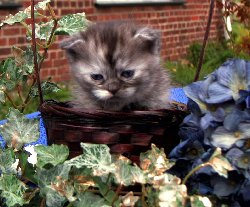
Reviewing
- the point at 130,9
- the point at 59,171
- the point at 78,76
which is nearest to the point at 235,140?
the point at 59,171

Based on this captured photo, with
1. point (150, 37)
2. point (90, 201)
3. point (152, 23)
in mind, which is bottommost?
point (152, 23)

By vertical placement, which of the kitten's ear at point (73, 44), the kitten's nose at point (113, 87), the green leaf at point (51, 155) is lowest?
the green leaf at point (51, 155)

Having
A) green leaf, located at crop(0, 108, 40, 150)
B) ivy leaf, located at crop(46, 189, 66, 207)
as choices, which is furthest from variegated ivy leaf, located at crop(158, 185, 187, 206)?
green leaf, located at crop(0, 108, 40, 150)

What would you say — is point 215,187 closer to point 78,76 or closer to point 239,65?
Result: point 239,65

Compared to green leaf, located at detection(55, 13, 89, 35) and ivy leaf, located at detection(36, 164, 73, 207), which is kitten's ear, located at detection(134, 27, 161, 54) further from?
ivy leaf, located at detection(36, 164, 73, 207)

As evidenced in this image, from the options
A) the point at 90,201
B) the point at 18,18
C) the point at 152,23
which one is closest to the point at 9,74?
the point at 18,18

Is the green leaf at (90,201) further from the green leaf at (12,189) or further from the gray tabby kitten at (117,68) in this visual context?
the gray tabby kitten at (117,68)

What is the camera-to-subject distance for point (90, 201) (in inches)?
60.7

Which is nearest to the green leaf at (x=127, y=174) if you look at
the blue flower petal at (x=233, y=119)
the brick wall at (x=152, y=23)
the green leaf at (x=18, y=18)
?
the blue flower petal at (x=233, y=119)

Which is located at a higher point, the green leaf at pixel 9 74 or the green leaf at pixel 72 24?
the green leaf at pixel 72 24

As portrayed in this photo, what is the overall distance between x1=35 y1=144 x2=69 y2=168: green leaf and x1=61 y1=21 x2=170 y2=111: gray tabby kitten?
1.49ft

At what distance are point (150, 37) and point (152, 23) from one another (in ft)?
23.4

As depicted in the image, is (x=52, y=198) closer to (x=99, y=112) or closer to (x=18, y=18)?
(x=99, y=112)

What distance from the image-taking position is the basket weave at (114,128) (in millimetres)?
1713
